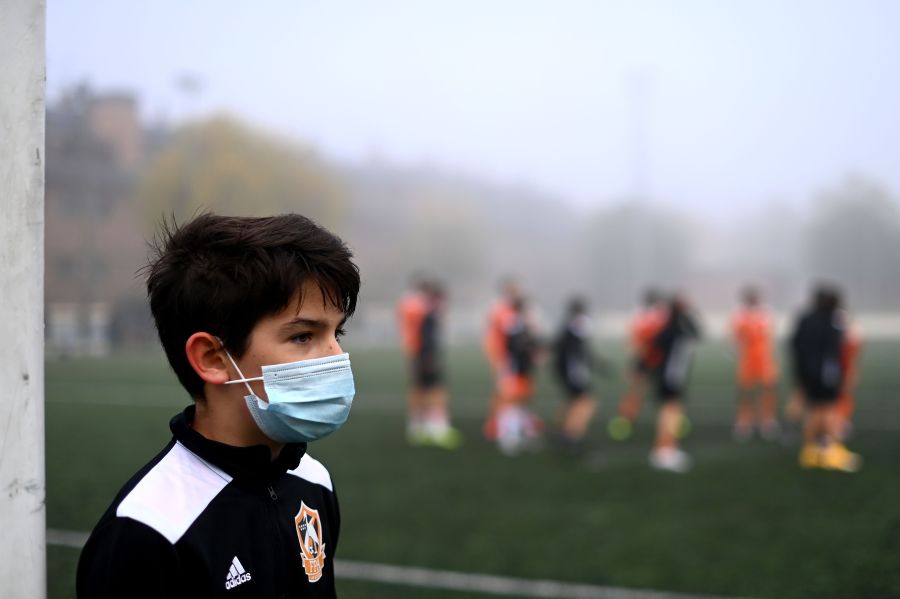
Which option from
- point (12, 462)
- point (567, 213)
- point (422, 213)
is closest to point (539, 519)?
point (12, 462)

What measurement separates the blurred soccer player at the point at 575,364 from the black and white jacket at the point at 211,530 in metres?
8.40

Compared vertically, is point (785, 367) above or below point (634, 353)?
below

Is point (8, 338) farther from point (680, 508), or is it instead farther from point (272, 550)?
point (680, 508)

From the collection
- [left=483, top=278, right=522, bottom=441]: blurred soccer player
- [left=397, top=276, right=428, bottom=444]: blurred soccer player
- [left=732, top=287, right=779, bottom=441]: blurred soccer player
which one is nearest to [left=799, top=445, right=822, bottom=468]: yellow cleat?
[left=732, top=287, right=779, bottom=441]: blurred soccer player

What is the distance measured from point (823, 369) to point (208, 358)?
328 inches

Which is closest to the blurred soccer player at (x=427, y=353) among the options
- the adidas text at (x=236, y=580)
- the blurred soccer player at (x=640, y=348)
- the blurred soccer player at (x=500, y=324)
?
Result: the blurred soccer player at (x=500, y=324)

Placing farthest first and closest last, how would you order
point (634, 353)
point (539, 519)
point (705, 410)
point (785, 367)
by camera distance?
point (785, 367) < point (705, 410) < point (634, 353) < point (539, 519)

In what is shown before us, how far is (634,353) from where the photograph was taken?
525 inches

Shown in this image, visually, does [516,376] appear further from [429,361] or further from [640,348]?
[640,348]

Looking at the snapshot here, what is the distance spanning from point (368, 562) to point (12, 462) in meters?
4.49

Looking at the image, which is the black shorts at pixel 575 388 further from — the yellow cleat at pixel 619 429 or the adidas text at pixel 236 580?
the adidas text at pixel 236 580

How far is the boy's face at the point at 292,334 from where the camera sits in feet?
5.52

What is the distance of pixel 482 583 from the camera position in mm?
5203

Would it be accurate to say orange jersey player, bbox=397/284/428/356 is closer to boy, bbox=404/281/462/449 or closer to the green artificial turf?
boy, bbox=404/281/462/449
